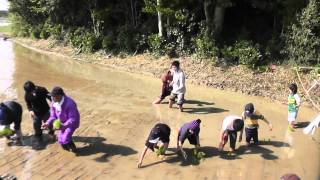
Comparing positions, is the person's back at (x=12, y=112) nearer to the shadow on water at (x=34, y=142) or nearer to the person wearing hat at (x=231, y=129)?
the shadow on water at (x=34, y=142)

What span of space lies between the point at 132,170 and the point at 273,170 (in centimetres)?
294

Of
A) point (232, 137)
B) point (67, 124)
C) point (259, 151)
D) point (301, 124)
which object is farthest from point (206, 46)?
point (67, 124)

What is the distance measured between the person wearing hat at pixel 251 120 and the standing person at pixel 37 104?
14.9 feet

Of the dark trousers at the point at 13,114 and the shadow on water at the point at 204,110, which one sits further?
the shadow on water at the point at 204,110

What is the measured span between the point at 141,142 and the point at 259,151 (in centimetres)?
279

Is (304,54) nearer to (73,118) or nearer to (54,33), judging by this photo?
(73,118)

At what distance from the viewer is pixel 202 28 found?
18.4 meters

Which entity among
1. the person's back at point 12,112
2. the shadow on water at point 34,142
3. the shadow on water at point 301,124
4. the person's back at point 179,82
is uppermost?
the person's back at point 179,82

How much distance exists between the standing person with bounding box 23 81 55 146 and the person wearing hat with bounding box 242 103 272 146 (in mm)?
4536

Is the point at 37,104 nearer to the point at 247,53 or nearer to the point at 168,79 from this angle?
the point at 168,79

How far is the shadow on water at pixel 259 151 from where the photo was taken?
9.98m

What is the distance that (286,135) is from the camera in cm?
1128

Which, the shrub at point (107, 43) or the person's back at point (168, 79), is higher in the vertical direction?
the shrub at point (107, 43)

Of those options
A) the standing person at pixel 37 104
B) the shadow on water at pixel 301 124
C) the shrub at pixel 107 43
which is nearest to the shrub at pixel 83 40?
the shrub at pixel 107 43
